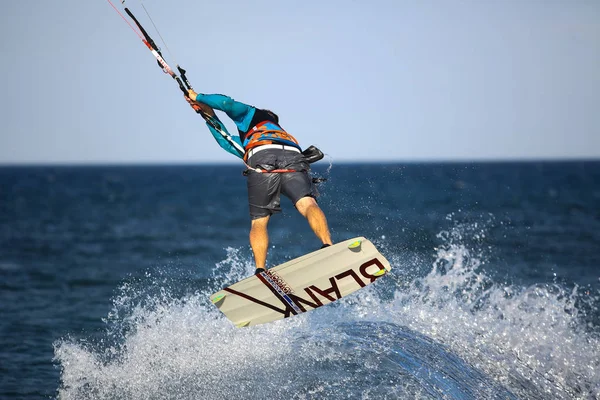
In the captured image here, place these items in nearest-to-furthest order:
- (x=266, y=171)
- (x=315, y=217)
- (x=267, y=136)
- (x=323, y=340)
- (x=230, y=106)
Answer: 1. (x=315, y=217)
2. (x=266, y=171)
3. (x=267, y=136)
4. (x=230, y=106)
5. (x=323, y=340)

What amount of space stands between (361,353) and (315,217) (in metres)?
2.13

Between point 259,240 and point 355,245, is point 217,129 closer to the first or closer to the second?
point 259,240

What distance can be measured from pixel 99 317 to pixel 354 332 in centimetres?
602

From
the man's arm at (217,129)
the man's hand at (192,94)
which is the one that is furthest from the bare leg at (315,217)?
the man's hand at (192,94)

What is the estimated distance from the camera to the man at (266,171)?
8049mm

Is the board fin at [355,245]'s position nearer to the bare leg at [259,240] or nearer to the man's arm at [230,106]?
the bare leg at [259,240]

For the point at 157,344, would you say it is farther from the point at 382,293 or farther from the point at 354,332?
the point at 382,293

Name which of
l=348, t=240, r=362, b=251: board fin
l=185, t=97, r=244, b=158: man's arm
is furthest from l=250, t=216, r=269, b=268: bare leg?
l=348, t=240, r=362, b=251: board fin

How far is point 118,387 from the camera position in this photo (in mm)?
8852

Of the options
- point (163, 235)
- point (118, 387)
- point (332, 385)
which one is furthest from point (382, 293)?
point (163, 235)

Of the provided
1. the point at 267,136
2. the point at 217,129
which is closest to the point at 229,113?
the point at 217,129

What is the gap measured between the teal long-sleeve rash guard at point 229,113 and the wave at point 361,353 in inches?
102

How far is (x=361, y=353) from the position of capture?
8953 mm

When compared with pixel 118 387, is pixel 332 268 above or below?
above
